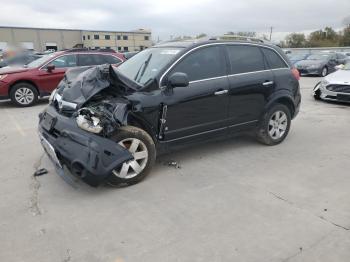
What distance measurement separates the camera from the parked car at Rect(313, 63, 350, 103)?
9.24 m

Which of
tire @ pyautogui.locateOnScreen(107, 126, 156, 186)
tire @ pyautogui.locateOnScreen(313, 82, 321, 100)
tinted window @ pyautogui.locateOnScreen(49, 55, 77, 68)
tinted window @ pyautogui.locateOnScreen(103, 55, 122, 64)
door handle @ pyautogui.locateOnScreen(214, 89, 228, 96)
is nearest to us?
tire @ pyautogui.locateOnScreen(107, 126, 156, 186)

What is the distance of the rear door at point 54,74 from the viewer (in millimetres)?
9570

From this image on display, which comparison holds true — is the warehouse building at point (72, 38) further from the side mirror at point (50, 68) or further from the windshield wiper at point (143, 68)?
the windshield wiper at point (143, 68)

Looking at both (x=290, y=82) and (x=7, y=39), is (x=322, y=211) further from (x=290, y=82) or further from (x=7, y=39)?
(x=7, y=39)

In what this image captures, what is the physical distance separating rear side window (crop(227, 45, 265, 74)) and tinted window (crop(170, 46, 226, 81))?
0.71 ft

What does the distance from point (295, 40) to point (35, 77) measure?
65.8m

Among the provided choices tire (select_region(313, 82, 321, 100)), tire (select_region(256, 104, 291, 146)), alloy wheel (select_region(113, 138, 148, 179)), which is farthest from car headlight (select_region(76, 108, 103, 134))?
tire (select_region(313, 82, 321, 100))

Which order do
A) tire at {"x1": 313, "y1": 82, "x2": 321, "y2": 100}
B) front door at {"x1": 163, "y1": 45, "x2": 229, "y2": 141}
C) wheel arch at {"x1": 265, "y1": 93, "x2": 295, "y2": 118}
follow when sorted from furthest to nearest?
1. tire at {"x1": 313, "y1": 82, "x2": 321, "y2": 100}
2. wheel arch at {"x1": 265, "y1": 93, "x2": 295, "y2": 118}
3. front door at {"x1": 163, "y1": 45, "x2": 229, "y2": 141}

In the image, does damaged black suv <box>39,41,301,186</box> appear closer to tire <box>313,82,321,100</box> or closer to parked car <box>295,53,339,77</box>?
tire <box>313,82,321,100</box>

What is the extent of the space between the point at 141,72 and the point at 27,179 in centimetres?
215

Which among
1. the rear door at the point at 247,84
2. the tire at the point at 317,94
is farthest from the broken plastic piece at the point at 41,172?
the tire at the point at 317,94

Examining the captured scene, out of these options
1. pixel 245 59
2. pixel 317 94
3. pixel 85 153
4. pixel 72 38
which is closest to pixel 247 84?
pixel 245 59

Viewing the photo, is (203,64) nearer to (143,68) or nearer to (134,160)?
(143,68)

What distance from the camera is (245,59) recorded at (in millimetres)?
5168
